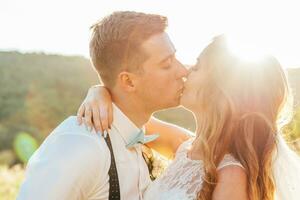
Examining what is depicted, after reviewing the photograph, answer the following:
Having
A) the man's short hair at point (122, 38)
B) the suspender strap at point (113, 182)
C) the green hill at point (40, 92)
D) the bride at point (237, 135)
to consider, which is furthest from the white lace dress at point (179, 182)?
the green hill at point (40, 92)

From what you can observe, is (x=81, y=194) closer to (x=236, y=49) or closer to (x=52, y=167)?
(x=52, y=167)

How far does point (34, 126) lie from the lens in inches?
1195

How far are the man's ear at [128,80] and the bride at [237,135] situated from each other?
0.56 meters

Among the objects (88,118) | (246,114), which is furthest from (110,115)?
(246,114)

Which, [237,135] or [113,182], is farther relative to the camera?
[113,182]

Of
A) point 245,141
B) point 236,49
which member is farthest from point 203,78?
point 245,141

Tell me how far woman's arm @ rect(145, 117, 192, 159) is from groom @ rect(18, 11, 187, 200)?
39 centimetres

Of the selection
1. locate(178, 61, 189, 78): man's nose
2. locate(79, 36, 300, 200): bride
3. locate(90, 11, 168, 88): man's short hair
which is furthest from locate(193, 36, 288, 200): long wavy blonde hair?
locate(90, 11, 168, 88): man's short hair

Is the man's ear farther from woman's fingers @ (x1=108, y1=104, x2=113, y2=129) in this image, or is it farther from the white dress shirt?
the white dress shirt

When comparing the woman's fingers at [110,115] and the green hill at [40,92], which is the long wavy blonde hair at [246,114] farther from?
the green hill at [40,92]

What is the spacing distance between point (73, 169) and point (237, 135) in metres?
0.96

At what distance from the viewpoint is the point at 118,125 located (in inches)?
162

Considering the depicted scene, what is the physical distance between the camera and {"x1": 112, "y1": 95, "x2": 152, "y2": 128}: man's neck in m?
4.30

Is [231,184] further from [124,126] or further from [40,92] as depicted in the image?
[40,92]
